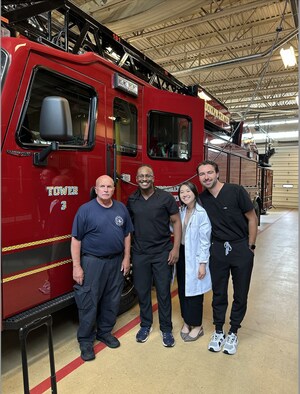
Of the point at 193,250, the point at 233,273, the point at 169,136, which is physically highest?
the point at 169,136

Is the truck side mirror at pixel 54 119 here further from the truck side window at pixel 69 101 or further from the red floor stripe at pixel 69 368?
the red floor stripe at pixel 69 368

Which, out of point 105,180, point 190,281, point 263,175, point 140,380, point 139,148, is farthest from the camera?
point 263,175

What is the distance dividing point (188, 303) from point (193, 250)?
1.86 ft

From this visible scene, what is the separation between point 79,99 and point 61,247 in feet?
4.41

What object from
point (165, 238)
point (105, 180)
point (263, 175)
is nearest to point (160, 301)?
point (165, 238)

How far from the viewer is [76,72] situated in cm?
269

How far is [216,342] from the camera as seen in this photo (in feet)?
9.57

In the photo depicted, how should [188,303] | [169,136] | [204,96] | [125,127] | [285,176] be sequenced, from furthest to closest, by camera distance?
[285,176] → [204,96] → [169,136] → [125,127] → [188,303]

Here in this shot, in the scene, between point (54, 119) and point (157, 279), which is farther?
point (157, 279)

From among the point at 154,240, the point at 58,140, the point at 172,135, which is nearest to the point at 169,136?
the point at 172,135

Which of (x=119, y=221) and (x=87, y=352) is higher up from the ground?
(x=119, y=221)

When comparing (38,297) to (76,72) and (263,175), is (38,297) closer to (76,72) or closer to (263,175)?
(76,72)

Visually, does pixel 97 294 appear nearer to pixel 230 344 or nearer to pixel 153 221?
pixel 153 221

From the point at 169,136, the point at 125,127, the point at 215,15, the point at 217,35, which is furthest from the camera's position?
the point at 217,35
